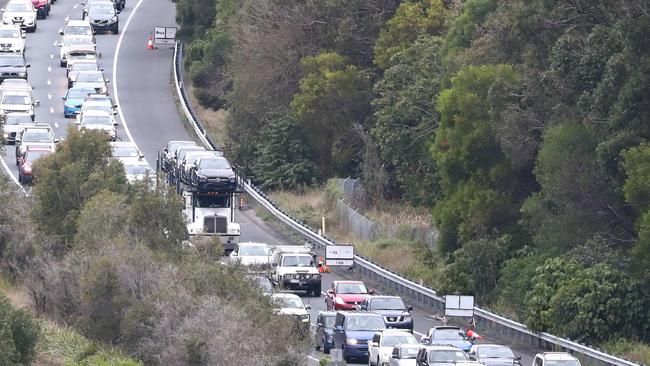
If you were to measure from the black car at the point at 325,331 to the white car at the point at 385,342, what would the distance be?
273 centimetres

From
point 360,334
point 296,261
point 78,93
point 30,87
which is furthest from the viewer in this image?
point 30,87

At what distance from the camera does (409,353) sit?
127 ft

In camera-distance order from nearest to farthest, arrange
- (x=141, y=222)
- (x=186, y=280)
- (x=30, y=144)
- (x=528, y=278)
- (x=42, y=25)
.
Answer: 1. (x=186, y=280)
2. (x=141, y=222)
3. (x=528, y=278)
4. (x=30, y=144)
5. (x=42, y=25)

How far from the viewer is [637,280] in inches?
1844

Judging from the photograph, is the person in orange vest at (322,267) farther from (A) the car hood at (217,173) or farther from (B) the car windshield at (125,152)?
(B) the car windshield at (125,152)

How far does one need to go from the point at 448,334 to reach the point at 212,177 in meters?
17.1

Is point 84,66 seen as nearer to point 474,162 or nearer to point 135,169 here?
point 135,169

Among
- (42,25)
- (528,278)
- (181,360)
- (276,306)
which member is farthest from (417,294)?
(42,25)

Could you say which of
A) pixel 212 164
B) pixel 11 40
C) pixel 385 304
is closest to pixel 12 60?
pixel 11 40

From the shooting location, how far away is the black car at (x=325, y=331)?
145ft

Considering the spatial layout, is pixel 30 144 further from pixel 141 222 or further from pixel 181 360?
pixel 181 360

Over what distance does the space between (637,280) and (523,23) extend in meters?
9.47

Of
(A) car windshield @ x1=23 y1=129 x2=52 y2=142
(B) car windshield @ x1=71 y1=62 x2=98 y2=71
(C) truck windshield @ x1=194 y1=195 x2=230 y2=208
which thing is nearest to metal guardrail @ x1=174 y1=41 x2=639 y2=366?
(C) truck windshield @ x1=194 y1=195 x2=230 y2=208

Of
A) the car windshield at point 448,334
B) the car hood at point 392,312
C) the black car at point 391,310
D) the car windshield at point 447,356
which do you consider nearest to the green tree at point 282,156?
the black car at point 391,310
